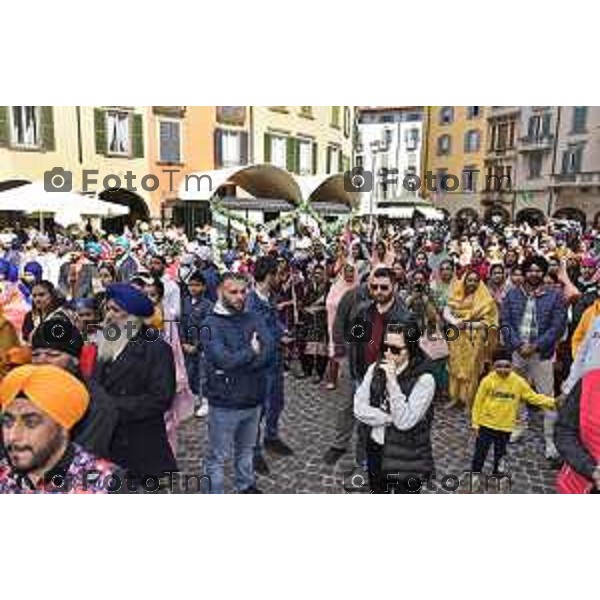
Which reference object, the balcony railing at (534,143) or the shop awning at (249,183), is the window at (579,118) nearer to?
the balcony railing at (534,143)

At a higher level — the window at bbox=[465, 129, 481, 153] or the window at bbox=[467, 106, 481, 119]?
the window at bbox=[467, 106, 481, 119]

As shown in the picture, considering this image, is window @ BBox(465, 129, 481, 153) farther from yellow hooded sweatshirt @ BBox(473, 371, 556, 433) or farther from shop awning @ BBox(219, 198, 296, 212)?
shop awning @ BBox(219, 198, 296, 212)

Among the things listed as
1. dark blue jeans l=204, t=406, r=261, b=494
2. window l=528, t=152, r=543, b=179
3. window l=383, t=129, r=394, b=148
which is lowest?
dark blue jeans l=204, t=406, r=261, b=494

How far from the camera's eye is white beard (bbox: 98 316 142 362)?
12.3 feet

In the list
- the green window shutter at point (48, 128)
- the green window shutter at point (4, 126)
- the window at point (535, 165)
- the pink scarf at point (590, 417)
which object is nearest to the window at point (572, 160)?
the window at point (535, 165)

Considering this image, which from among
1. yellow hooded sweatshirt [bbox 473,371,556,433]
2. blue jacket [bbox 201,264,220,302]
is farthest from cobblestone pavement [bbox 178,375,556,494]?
blue jacket [bbox 201,264,220,302]

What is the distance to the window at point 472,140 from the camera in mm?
4582

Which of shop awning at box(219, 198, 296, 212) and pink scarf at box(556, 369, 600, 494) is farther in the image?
shop awning at box(219, 198, 296, 212)

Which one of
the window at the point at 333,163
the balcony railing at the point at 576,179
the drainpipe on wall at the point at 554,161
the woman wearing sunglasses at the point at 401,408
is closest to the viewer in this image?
the woman wearing sunglasses at the point at 401,408

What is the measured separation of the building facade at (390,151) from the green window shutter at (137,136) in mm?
1959

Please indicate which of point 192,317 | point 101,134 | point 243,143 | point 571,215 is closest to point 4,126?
point 101,134

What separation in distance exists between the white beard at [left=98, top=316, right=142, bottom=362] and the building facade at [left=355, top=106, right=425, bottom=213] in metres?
2.45

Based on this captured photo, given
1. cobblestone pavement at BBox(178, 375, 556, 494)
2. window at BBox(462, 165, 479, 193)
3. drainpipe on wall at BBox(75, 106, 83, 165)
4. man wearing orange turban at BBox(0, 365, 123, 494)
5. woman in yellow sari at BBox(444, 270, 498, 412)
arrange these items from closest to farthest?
man wearing orange turban at BBox(0, 365, 123, 494), drainpipe on wall at BBox(75, 106, 83, 165), cobblestone pavement at BBox(178, 375, 556, 494), window at BBox(462, 165, 479, 193), woman in yellow sari at BBox(444, 270, 498, 412)
